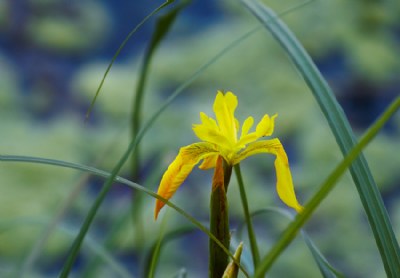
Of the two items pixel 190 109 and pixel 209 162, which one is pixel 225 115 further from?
pixel 190 109

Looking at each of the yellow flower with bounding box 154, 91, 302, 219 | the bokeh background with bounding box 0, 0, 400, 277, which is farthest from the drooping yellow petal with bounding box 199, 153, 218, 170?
the bokeh background with bounding box 0, 0, 400, 277

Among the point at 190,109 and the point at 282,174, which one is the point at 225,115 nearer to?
the point at 282,174

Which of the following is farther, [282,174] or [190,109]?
[190,109]

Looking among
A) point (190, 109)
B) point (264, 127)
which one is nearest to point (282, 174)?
point (264, 127)

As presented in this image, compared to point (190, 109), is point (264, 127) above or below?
below

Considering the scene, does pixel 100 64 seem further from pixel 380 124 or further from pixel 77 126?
pixel 380 124
